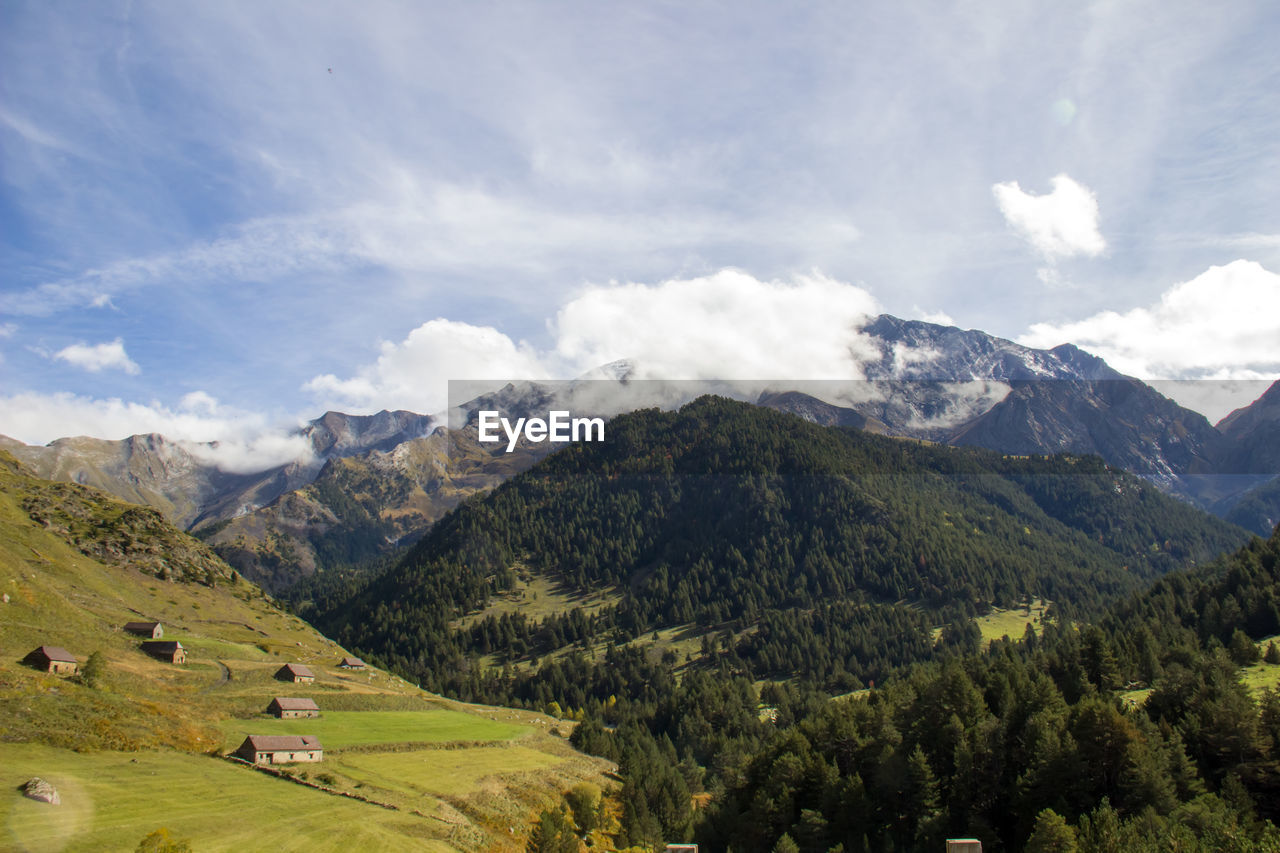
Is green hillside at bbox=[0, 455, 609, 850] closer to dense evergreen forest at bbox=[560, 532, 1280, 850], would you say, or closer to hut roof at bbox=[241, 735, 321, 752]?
hut roof at bbox=[241, 735, 321, 752]

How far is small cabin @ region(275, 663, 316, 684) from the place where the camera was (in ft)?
401

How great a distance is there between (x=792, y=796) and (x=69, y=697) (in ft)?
256

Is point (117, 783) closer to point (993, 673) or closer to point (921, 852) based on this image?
point (921, 852)

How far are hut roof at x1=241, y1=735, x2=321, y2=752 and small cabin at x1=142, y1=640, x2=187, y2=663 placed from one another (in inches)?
1789

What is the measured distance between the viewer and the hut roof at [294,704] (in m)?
99.0

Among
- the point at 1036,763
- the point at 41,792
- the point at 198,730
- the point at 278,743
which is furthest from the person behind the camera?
the point at 198,730

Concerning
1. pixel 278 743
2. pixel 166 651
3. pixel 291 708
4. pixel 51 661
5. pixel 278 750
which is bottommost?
pixel 291 708

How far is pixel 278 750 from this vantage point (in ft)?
251

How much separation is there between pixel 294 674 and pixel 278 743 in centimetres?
5044

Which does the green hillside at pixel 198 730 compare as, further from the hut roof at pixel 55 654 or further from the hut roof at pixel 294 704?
the hut roof at pixel 55 654

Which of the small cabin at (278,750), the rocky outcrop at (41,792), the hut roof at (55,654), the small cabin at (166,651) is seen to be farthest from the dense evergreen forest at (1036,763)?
the small cabin at (166,651)

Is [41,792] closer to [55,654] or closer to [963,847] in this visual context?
[55,654]

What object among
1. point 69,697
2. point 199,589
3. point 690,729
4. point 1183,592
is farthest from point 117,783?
point 1183,592

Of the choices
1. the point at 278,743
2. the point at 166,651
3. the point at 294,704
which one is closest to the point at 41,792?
the point at 278,743
